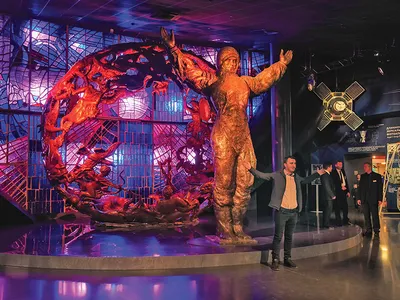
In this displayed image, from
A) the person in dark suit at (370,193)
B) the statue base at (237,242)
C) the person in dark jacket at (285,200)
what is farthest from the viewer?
the person in dark suit at (370,193)

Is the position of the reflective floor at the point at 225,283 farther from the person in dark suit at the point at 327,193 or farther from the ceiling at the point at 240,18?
the ceiling at the point at 240,18

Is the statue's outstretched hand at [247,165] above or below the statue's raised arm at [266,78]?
below

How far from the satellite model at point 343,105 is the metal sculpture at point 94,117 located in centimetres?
641

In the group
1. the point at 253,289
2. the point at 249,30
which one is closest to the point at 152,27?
the point at 249,30

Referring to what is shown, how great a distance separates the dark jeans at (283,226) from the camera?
5043 mm

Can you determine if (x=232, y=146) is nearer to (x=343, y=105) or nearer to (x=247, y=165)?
(x=247, y=165)

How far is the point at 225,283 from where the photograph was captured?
14.8 ft

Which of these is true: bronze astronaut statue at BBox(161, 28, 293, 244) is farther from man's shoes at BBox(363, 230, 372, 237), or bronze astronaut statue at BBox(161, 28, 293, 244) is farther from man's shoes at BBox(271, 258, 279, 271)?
man's shoes at BBox(363, 230, 372, 237)

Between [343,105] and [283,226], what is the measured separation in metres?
8.53

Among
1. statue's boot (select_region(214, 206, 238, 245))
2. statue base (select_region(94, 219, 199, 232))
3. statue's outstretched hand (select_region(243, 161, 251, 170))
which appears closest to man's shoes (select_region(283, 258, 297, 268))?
statue's boot (select_region(214, 206, 238, 245))

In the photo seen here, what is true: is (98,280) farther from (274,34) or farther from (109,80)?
(274,34)

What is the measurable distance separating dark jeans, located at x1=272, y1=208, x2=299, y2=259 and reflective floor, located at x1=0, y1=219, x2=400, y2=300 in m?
0.23

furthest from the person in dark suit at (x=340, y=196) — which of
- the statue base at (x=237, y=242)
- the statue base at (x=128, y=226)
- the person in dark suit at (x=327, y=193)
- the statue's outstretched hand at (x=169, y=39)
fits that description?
the statue's outstretched hand at (x=169, y=39)

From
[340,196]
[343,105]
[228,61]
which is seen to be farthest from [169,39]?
[343,105]
